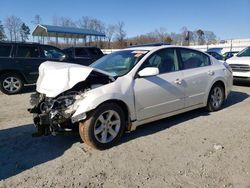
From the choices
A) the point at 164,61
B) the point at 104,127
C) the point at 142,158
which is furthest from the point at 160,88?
the point at 142,158

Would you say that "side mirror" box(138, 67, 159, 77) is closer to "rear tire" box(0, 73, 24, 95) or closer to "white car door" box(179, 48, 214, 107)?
"white car door" box(179, 48, 214, 107)

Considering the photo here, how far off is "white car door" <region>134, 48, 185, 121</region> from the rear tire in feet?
19.7

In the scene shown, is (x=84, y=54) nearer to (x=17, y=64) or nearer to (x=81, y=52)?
(x=81, y=52)

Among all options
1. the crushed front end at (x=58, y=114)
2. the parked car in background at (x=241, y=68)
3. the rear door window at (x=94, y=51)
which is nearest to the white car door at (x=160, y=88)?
the crushed front end at (x=58, y=114)

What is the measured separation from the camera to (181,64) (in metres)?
5.68

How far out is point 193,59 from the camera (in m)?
6.08

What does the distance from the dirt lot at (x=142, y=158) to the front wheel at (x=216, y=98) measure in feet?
2.22

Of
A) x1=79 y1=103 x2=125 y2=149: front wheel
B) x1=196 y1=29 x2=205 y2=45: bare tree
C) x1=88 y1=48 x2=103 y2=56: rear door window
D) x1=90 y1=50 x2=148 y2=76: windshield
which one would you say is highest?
x1=196 y1=29 x2=205 y2=45: bare tree

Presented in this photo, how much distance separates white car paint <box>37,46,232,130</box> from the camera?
424cm

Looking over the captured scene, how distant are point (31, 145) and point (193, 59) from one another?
3.74m

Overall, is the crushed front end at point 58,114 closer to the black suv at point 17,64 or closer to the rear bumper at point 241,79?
the black suv at point 17,64

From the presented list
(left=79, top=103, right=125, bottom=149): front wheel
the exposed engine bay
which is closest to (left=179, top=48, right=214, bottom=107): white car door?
(left=79, top=103, right=125, bottom=149): front wheel

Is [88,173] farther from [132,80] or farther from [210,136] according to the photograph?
[210,136]

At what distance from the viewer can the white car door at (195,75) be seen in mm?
5715
